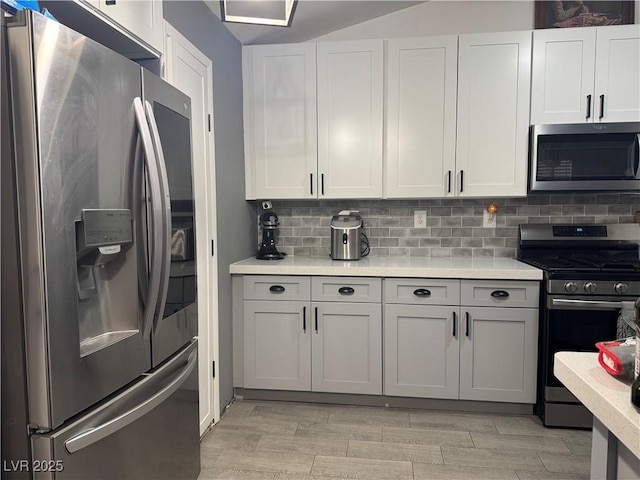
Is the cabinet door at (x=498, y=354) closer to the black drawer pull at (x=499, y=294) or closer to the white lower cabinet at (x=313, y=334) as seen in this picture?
the black drawer pull at (x=499, y=294)

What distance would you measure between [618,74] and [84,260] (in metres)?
3.08

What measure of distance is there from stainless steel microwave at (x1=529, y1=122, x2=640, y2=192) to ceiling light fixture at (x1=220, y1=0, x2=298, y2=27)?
1.99m

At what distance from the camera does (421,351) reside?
8.34 feet

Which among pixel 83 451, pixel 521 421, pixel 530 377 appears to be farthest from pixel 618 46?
pixel 83 451

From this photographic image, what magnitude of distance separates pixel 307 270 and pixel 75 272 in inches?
64.6

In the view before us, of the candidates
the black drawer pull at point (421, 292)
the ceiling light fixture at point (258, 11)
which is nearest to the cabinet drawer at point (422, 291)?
the black drawer pull at point (421, 292)

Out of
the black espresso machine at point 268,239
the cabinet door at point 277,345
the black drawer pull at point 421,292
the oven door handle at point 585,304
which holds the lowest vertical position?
the cabinet door at point 277,345

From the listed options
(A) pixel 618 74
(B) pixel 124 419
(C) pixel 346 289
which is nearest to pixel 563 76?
(A) pixel 618 74

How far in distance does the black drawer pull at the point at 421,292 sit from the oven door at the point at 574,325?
2.19 feet

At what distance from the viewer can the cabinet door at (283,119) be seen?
9.25 feet

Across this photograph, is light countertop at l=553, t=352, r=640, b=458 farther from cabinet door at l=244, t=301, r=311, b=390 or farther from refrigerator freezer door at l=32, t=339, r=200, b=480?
cabinet door at l=244, t=301, r=311, b=390

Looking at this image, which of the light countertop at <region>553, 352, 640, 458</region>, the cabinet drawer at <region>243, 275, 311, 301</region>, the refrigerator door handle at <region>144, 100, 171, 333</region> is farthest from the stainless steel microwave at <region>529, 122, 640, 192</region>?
the refrigerator door handle at <region>144, 100, 171, 333</region>

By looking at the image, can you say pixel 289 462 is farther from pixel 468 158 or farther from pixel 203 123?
pixel 468 158

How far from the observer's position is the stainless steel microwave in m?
2.51
